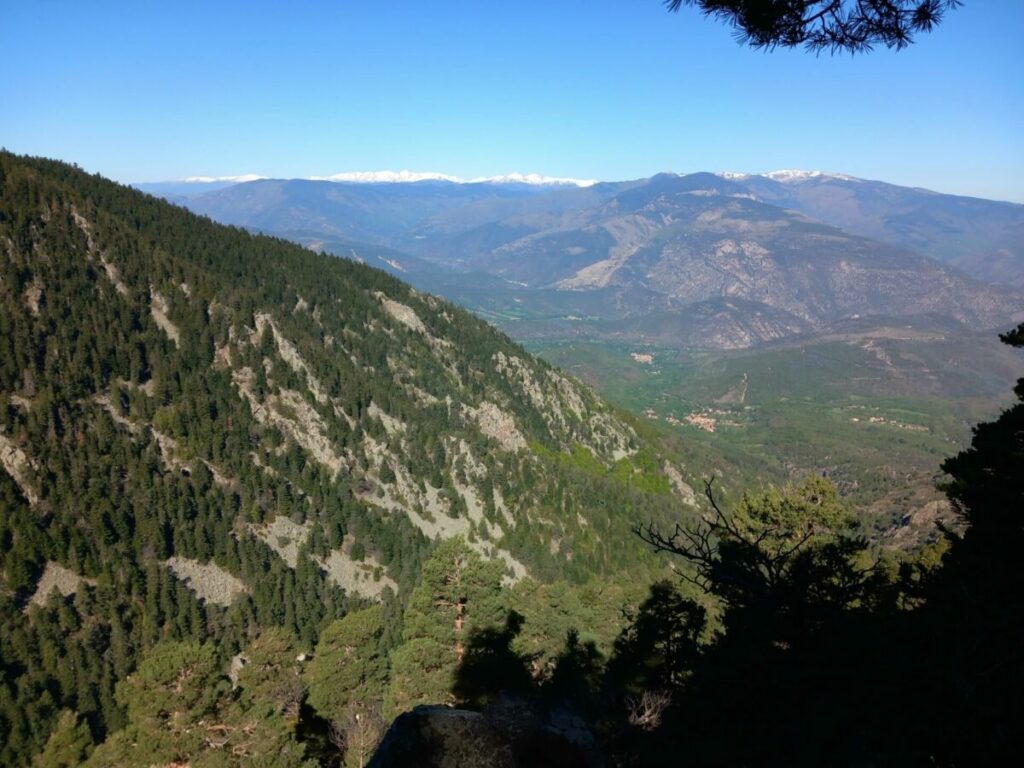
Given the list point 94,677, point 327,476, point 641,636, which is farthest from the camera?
point 327,476

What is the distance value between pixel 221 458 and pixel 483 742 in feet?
375

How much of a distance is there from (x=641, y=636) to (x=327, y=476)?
320 feet

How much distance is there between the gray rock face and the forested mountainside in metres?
46.6

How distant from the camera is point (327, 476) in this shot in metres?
116

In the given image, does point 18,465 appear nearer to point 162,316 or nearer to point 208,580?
point 208,580

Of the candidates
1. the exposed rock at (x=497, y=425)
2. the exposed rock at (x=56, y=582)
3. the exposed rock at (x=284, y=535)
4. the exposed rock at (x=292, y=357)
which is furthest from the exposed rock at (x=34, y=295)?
the exposed rock at (x=497, y=425)

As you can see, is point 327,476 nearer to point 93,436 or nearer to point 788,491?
point 93,436

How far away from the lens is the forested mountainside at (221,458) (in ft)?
262

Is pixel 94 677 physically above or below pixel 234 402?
below

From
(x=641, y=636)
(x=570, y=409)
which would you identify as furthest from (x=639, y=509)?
(x=641, y=636)

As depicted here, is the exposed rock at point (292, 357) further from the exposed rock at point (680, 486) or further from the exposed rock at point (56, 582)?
the exposed rock at point (680, 486)

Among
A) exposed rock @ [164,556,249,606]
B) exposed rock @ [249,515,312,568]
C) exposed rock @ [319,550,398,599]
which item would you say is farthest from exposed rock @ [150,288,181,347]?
exposed rock @ [319,550,398,599]

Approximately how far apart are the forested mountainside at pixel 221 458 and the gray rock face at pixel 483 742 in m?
46.6

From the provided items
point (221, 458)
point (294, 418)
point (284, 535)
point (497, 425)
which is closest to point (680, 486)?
point (497, 425)
